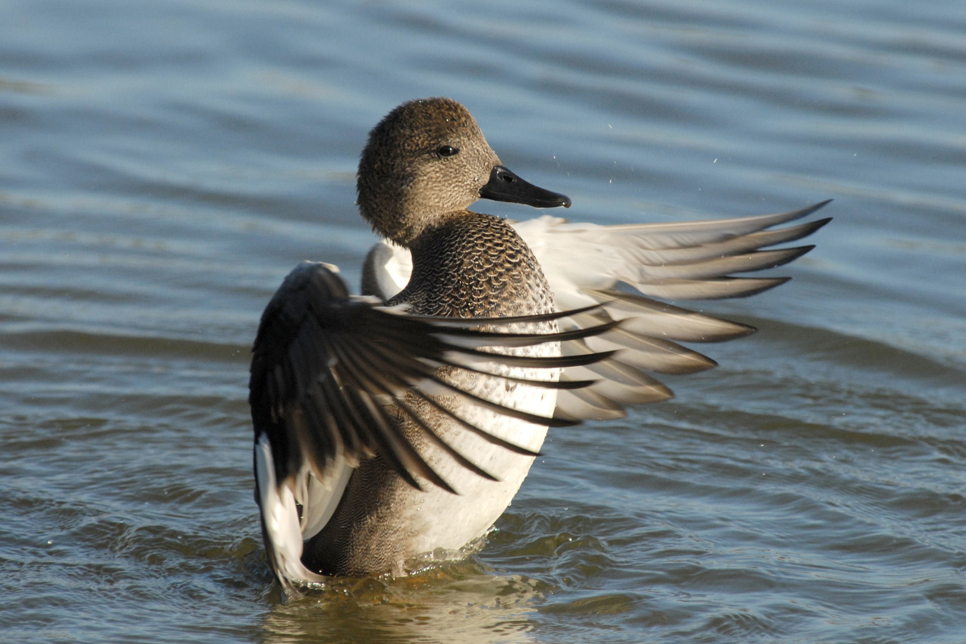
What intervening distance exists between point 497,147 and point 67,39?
3.46 m

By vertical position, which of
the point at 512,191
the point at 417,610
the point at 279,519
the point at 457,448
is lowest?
the point at 417,610

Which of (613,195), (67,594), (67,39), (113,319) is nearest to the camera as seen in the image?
(67,594)

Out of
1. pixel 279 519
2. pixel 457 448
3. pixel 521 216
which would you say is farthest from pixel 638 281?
pixel 521 216

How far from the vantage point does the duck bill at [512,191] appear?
161 inches

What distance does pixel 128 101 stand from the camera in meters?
8.12

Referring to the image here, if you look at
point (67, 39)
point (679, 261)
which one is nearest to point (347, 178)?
point (67, 39)

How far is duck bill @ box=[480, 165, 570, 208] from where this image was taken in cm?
410

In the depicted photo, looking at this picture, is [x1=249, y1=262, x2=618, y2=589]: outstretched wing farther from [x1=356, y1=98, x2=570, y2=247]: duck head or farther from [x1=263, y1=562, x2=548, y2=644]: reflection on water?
[x1=356, y1=98, x2=570, y2=247]: duck head

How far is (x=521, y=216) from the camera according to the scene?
686 centimetres

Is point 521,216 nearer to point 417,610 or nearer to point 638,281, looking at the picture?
point 638,281

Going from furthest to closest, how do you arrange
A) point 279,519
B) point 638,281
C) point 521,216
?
point 521,216
point 638,281
point 279,519

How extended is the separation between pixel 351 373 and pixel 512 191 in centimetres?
126

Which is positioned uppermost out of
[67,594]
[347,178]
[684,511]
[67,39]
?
[67,39]

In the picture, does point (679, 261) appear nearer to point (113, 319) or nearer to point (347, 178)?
point (113, 319)
